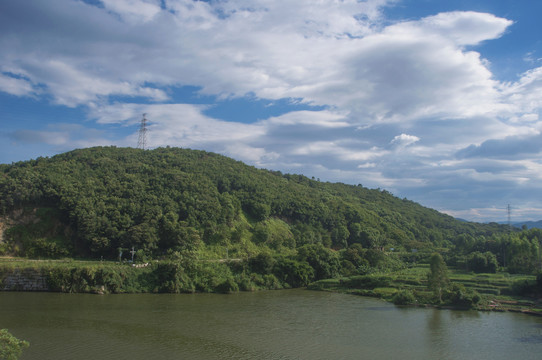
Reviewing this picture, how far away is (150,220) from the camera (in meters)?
56.7

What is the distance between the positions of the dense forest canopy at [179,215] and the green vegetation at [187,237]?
201mm

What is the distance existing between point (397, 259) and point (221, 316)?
46.7 metres

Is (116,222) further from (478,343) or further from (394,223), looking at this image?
(394,223)

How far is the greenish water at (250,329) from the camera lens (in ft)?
83.9

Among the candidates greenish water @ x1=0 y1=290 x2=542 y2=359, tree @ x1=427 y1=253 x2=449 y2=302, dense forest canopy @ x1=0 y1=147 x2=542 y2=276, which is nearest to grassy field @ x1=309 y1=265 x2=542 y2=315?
tree @ x1=427 y1=253 x2=449 y2=302

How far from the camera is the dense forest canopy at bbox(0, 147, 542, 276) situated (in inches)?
2110

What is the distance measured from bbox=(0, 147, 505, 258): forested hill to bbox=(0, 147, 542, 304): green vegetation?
0.68 ft

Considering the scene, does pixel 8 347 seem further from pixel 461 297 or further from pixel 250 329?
pixel 461 297

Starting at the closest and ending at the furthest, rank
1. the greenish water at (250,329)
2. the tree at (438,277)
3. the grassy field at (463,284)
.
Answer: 1. the greenish water at (250,329)
2. the grassy field at (463,284)
3. the tree at (438,277)

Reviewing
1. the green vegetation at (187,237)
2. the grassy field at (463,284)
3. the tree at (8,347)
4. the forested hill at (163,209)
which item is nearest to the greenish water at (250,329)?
the grassy field at (463,284)

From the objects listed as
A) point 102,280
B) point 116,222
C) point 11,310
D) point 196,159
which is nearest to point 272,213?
point 196,159

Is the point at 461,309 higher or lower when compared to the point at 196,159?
lower

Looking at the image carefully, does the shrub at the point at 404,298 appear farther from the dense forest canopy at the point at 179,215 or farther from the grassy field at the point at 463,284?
the dense forest canopy at the point at 179,215

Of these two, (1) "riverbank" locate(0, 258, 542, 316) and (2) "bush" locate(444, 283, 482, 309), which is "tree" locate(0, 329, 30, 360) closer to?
(1) "riverbank" locate(0, 258, 542, 316)
